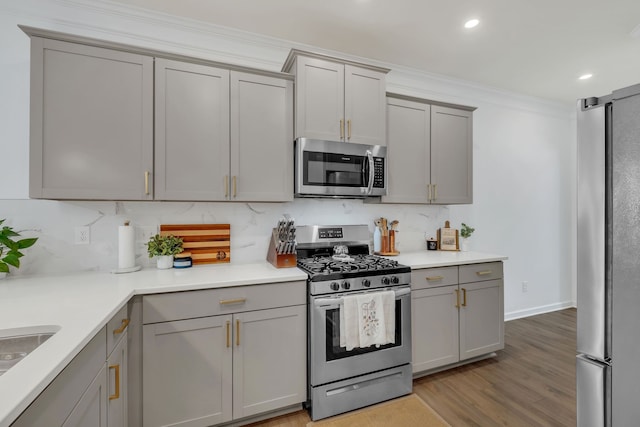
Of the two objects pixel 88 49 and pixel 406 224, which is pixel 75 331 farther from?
pixel 406 224

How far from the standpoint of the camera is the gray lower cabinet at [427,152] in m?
2.62

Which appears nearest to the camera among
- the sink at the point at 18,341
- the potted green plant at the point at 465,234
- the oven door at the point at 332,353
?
the sink at the point at 18,341

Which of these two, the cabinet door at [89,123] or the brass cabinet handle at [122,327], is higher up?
the cabinet door at [89,123]

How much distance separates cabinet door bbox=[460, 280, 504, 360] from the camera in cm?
249

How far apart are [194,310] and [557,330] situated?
3.91m

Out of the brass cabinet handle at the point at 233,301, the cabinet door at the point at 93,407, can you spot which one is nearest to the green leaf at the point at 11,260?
the cabinet door at the point at 93,407

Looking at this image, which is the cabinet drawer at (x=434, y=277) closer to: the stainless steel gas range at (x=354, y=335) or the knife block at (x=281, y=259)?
the stainless steel gas range at (x=354, y=335)

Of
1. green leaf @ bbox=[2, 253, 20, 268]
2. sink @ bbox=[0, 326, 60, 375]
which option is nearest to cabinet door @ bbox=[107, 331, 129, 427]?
sink @ bbox=[0, 326, 60, 375]

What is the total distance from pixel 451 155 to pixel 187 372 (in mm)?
2810

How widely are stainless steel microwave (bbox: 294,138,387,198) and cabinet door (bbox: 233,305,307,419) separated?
917 millimetres

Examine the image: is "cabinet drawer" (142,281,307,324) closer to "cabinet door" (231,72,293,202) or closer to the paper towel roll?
the paper towel roll

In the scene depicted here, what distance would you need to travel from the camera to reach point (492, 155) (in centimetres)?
355

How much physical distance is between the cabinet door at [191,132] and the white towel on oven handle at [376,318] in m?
1.24

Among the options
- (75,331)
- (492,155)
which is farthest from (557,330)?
(75,331)
